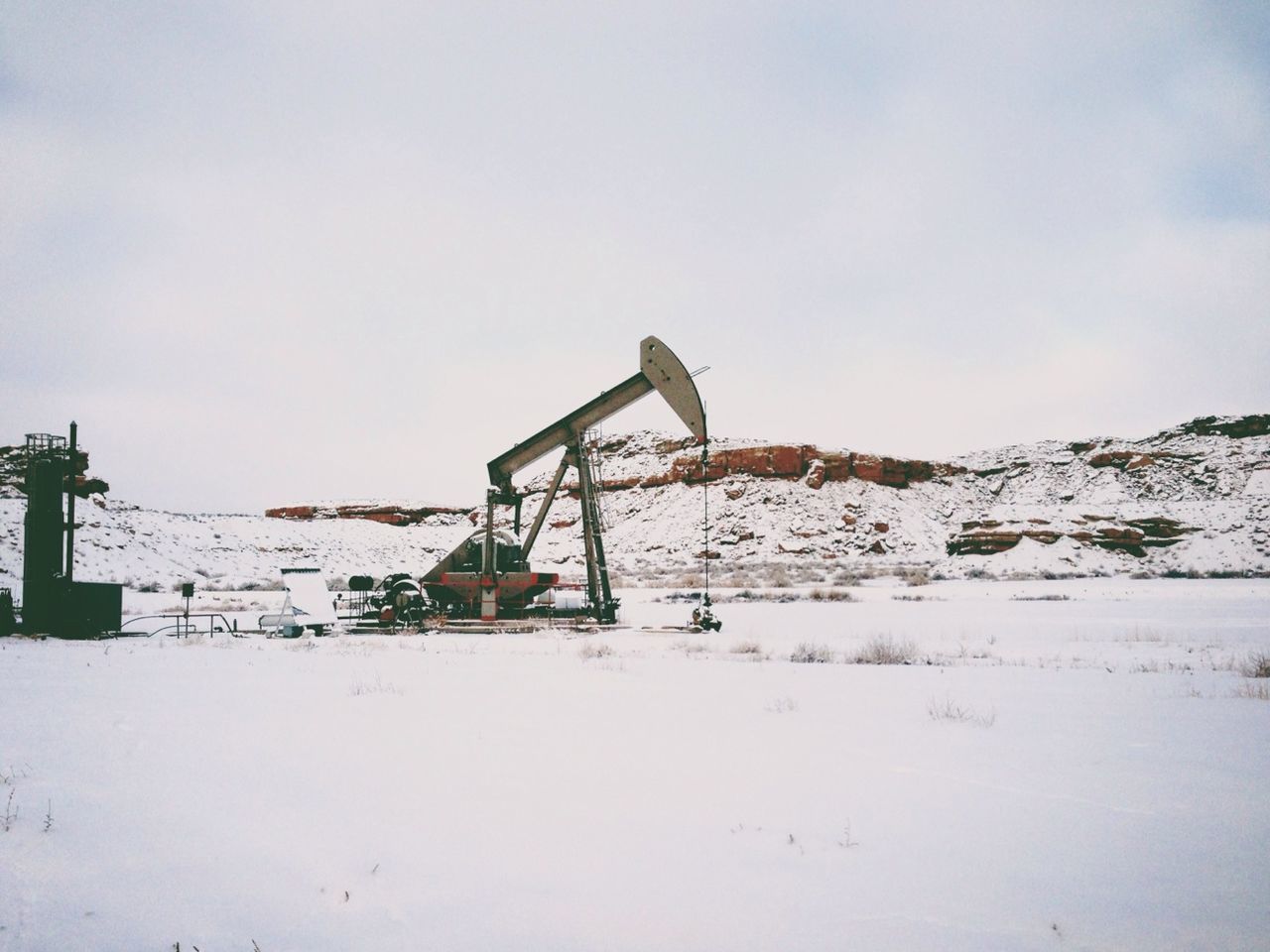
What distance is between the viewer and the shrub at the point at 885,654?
9.56m

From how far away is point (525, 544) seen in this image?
15703 millimetres

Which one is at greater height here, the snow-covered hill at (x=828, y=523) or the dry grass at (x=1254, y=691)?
the snow-covered hill at (x=828, y=523)

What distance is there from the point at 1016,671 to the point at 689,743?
505 centimetres

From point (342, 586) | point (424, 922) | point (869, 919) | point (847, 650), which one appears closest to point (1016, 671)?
point (847, 650)

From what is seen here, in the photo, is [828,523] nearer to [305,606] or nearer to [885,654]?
[305,606]

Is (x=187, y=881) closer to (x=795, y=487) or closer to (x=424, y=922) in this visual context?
(x=424, y=922)

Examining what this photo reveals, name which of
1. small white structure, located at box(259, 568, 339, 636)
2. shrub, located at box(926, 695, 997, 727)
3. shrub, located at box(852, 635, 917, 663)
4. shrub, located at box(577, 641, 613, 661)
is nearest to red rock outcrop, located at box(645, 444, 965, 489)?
small white structure, located at box(259, 568, 339, 636)

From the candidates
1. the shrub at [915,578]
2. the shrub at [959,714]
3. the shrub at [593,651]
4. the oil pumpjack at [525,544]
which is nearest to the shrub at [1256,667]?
the shrub at [959,714]

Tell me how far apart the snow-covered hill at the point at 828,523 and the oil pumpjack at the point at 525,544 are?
17.9 meters

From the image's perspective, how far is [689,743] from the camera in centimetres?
483

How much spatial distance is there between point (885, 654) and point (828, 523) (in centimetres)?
4484

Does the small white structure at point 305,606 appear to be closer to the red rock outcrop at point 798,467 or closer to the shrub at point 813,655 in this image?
the shrub at point 813,655

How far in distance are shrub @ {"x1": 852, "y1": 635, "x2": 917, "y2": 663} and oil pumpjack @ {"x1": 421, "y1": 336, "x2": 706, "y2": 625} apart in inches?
215

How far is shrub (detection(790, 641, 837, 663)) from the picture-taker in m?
9.72
